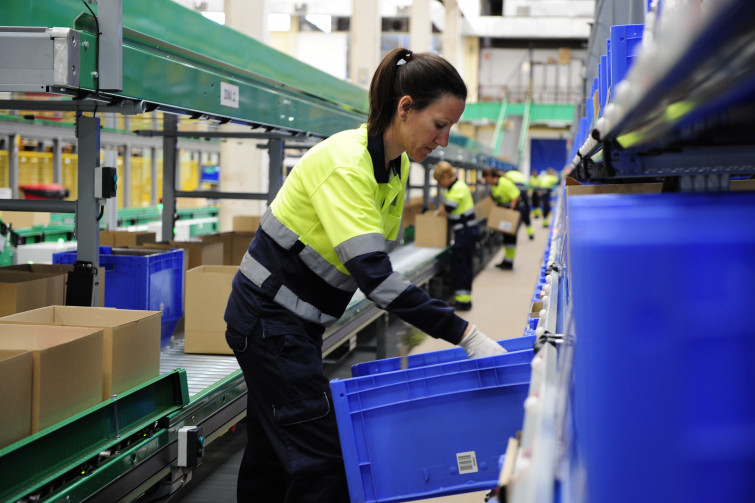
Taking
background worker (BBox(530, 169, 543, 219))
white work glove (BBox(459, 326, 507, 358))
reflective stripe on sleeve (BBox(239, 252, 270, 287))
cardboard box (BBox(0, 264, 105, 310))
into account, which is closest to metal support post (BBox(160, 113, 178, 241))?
cardboard box (BBox(0, 264, 105, 310))

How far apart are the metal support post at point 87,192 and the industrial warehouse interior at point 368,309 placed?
0.03 ft

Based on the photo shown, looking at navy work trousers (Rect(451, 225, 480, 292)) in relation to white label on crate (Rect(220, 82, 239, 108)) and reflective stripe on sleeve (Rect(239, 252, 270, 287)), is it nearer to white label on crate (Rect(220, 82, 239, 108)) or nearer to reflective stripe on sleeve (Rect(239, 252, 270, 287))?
white label on crate (Rect(220, 82, 239, 108))

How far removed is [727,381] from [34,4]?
Result: 2.28 m

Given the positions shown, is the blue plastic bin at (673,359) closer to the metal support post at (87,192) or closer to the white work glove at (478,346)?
the white work glove at (478,346)

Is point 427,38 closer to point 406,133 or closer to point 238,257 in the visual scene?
point 238,257

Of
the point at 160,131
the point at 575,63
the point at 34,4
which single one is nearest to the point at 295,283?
the point at 34,4

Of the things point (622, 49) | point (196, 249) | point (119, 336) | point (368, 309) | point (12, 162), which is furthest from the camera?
point (12, 162)

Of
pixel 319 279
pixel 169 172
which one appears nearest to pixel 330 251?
pixel 319 279

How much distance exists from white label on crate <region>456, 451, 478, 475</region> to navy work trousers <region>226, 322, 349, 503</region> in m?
0.39

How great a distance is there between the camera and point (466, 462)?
1.85 metres

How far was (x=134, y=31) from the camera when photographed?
286 centimetres

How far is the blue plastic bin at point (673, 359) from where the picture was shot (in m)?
0.95

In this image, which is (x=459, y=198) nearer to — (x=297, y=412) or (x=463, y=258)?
(x=463, y=258)

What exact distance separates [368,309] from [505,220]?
737cm
